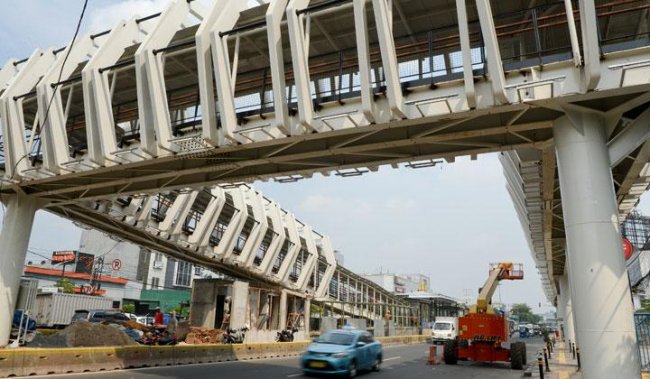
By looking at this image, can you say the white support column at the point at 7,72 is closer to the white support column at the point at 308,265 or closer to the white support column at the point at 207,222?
the white support column at the point at 207,222

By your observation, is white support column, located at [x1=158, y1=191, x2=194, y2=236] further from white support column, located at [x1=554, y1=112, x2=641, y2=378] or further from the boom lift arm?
white support column, located at [x1=554, y1=112, x2=641, y2=378]

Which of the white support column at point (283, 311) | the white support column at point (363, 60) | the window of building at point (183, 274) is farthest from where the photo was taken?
the window of building at point (183, 274)

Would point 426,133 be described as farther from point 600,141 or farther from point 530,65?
point 600,141

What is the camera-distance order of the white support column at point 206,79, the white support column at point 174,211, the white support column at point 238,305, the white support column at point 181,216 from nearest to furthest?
the white support column at point 206,79 < the white support column at point 174,211 < the white support column at point 181,216 < the white support column at point 238,305

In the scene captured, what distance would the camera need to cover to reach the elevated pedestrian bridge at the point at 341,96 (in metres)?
9.07

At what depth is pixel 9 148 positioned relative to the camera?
53.2ft

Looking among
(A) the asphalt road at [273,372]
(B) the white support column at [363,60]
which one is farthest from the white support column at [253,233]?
(B) the white support column at [363,60]

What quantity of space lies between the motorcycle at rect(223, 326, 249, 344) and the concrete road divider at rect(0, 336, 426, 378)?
15.6ft

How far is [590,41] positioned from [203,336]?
893 inches

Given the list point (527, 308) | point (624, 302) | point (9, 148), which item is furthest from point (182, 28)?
point (527, 308)

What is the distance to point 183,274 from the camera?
84.0m

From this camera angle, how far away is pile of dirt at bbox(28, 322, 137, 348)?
16422 millimetres

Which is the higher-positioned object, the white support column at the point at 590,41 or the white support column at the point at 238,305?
the white support column at the point at 590,41

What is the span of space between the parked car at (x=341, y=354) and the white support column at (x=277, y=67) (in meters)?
6.74
